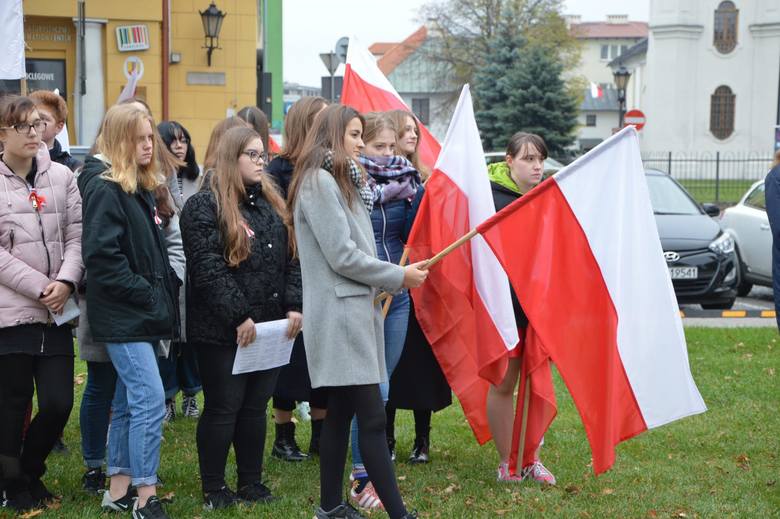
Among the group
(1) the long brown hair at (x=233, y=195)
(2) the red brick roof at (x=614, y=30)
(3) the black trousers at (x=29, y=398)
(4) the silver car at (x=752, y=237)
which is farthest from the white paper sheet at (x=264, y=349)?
(2) the red brick roof at (x=614, y=30)

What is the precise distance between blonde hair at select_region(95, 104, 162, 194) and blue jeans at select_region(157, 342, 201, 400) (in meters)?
1.58

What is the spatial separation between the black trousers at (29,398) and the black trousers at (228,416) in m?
0.67

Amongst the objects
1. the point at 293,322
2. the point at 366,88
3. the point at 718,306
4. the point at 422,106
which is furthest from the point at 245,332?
the point at 422,106

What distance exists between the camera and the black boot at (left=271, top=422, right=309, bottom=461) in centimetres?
664

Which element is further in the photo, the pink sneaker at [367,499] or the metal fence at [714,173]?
the metal fence at [714,173]

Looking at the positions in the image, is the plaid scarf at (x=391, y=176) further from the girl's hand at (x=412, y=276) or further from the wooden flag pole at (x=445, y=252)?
the girl's hand at (x=412, y=276)

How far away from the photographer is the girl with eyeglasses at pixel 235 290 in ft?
17.3

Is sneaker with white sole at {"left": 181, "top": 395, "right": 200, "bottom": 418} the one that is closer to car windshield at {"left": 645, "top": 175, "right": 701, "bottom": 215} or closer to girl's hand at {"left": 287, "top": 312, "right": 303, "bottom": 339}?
girl's hand at {"left": 287, "top": 312, "right": 303, "bottom": 339}

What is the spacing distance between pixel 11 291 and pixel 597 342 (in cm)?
285

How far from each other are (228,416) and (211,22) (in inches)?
635

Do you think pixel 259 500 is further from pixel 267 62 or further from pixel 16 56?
pixel 267 62

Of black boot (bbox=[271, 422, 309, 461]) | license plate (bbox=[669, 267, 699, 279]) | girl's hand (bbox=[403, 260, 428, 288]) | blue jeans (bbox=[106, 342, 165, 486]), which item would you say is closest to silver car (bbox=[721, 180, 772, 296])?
license plate (bbox=[669, 267, 699, 279])

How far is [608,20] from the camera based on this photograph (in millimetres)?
133625

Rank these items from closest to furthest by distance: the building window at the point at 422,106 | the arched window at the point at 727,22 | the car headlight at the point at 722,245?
the car headlight at the point at 722,245
the arched window at the point at 727,22
the building window at the point at 422,106
